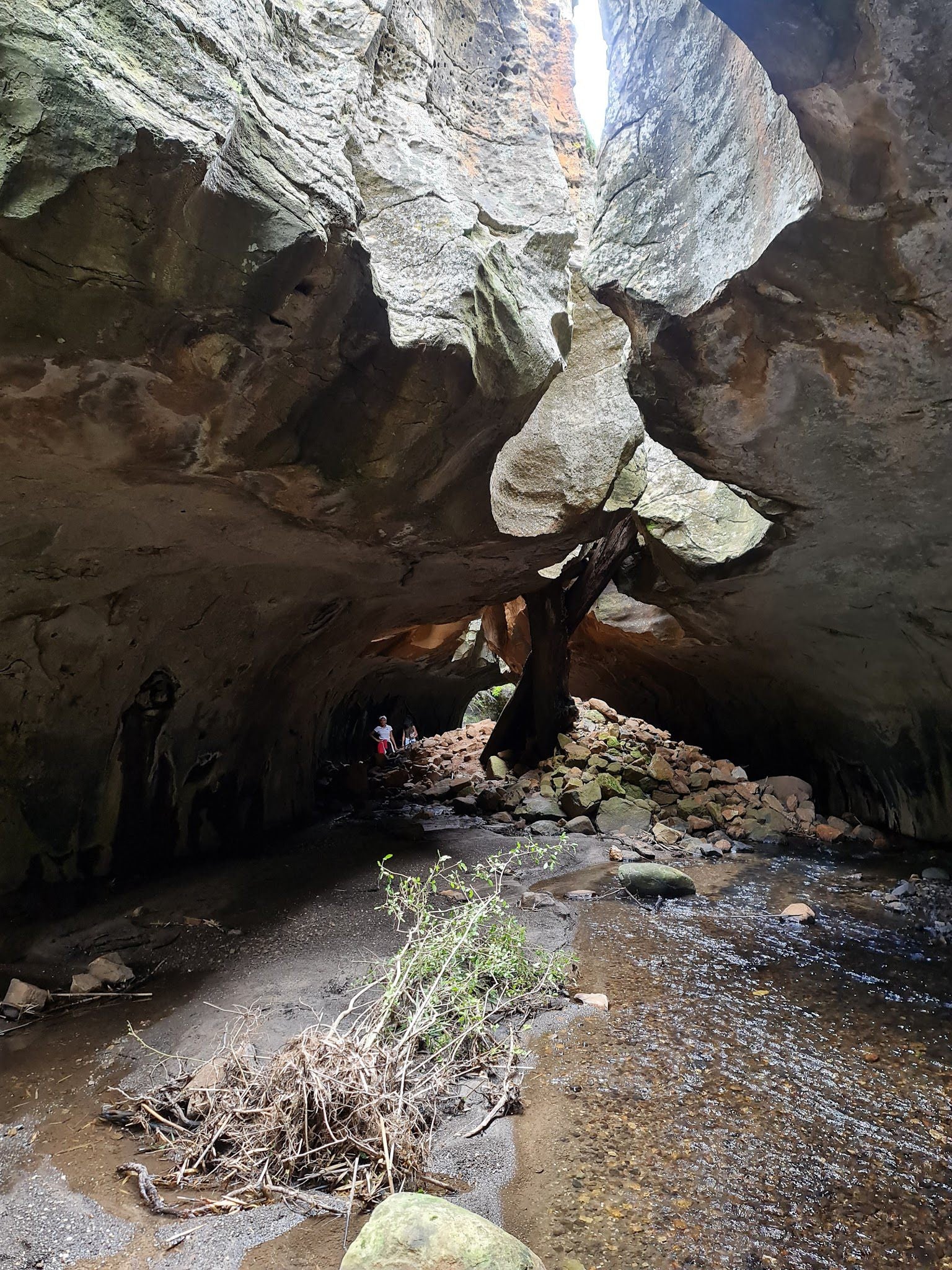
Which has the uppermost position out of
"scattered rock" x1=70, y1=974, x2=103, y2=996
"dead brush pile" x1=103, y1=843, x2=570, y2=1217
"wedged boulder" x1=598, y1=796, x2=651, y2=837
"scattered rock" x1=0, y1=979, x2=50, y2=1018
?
"dead brush pile" x1=103, y1=843, x2=570, y2=1217

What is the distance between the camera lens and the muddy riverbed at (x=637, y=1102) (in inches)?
67.0

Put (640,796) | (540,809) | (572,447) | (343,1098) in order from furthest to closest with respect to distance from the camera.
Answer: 1. (640,796)
2. (540,809)
3. (572,447)
4. (343,1098)

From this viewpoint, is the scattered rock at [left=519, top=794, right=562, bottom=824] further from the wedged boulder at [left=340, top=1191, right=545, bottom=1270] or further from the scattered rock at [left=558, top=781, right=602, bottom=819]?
the wedged boulder at [left=340, top=1191, right=545, bottom=1270]

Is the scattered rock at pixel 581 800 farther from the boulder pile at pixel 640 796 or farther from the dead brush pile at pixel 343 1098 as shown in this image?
the dead brush pile at pixel 343 1098

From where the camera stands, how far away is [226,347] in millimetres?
2648

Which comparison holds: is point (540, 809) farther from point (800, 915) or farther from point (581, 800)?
point (800, 915)

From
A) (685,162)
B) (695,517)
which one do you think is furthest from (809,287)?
(695,517)

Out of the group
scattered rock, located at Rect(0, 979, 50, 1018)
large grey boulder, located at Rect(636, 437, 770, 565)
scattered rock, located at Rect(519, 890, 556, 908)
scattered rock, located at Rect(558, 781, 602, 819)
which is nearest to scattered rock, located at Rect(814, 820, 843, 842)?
scattered rock, located at Rect(558, 781, 602, 819)

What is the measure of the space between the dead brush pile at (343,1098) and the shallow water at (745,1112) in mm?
265

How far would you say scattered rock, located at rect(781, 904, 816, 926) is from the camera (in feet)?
14.5

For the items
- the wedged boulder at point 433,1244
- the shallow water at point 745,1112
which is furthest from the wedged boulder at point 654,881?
the wedged boulder at point 433,1244

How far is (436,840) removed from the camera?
22.9ft

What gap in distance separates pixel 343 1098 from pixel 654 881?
343 cm

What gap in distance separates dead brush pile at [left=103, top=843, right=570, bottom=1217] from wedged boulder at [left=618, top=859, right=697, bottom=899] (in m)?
2.45
